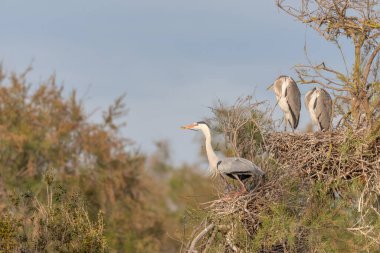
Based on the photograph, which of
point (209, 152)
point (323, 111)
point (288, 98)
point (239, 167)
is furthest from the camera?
point (288, 98)

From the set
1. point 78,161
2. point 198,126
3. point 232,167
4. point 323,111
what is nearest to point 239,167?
point 232,167

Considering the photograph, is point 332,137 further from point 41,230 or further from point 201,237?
point 41,230

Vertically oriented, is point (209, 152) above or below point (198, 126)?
below

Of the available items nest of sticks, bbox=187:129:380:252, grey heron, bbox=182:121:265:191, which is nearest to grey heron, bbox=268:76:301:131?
nest of sticks, bbox=187:129:380:252

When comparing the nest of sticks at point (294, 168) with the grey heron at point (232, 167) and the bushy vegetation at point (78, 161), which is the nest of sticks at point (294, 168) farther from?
the bushy vegetation at point (78, 161)

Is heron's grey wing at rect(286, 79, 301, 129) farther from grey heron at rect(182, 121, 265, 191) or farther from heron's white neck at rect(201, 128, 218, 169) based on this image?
grey heron at rect(182, 121, 265, 191)

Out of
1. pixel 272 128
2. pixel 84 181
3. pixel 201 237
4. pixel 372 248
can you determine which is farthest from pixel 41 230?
pixel 84 181

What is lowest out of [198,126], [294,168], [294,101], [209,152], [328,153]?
[294,168]

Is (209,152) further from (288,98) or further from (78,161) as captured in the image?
(78,161)

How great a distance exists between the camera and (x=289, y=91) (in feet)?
60.0

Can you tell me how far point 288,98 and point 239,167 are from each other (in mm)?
4644

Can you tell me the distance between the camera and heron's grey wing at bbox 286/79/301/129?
18.3m

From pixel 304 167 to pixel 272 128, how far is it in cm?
A: 94

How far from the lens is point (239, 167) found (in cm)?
1399
